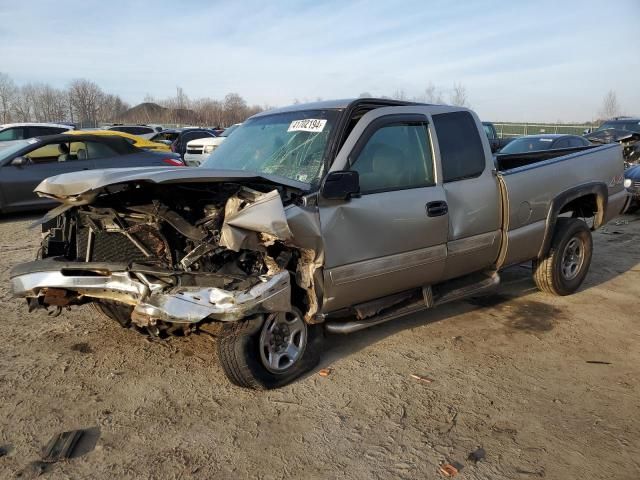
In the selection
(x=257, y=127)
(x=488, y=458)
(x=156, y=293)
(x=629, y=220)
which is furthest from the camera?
(x=629, y=220)

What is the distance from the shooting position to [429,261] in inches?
166

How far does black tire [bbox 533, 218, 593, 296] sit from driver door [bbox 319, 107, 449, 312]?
170cm

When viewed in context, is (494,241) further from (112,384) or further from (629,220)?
(629,220)

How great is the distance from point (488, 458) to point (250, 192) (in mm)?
2140

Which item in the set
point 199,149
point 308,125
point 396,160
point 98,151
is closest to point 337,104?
point 308,125

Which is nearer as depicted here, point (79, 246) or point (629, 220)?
point (79, 246)

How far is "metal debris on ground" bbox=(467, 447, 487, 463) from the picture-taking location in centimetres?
283

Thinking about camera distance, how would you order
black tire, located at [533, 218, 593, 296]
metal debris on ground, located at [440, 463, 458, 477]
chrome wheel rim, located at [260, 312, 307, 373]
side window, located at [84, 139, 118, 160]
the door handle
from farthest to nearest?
side window, located at [84, 139, 118, 160], black tire, located at [533, 218, 593, 296], the door handle, chrome wheel rim, located at [260, 312, 307, 373], metal debris on ground, located at [440, 463, 458, 477]

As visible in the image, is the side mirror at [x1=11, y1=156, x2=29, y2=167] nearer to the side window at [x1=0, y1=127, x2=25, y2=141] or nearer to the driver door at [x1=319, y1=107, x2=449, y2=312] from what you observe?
the side window at [x1=0, y1=127, x2=25, y2=141]

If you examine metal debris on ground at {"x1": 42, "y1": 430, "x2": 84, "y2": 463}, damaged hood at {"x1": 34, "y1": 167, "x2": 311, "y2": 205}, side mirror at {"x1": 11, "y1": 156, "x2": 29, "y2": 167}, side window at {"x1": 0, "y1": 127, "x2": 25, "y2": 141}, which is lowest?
metal debris on ground at {"x1": 42, "y1": 430, "x2": 84, "y2": 463}

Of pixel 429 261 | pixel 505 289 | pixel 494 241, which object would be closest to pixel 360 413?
→ pixel 429 261

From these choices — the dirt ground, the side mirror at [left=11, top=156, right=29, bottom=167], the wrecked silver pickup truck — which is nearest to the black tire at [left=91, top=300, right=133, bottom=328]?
the wrecked silver pickup truck

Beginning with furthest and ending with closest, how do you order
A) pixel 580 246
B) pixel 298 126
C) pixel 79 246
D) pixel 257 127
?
pixel 580 246, pixel 257 127, pixel 298 126, pixel 79 246

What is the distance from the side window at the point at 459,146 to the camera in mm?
4406
